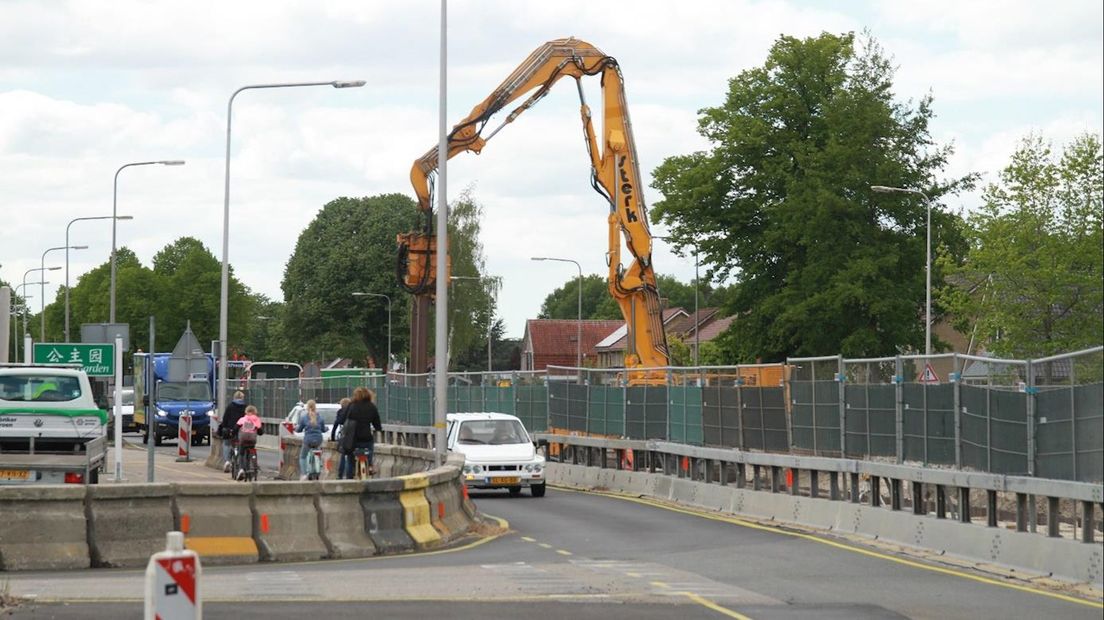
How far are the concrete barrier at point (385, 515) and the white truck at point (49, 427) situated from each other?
6695mm

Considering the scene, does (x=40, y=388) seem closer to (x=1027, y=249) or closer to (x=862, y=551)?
(x=862, y=551)

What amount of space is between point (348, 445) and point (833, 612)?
14.5m

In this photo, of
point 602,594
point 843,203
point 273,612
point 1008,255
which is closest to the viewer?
point 273,612

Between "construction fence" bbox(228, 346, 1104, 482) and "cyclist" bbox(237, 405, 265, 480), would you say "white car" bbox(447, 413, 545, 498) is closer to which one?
"construction fence" bbox(228, 346, 1104, 482)

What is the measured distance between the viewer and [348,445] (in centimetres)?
2750

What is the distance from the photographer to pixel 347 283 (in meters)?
109

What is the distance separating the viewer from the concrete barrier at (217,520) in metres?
18.1

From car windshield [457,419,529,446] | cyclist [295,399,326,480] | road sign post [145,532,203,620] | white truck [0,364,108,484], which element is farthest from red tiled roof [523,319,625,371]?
road sign post [145,532,203,620]

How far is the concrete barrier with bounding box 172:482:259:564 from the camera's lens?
18109 mm

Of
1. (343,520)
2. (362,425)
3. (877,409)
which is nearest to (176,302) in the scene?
(362,425)

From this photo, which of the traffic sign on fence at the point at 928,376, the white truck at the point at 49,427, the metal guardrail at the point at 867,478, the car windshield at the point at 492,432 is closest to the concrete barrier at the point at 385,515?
the metal guardrail at the point at 867,478

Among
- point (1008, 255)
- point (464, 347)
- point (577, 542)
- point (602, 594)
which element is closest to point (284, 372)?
point (464, 347)

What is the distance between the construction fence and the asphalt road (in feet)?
4.78

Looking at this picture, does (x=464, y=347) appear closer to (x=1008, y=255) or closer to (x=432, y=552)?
(x=1008, y=255)
